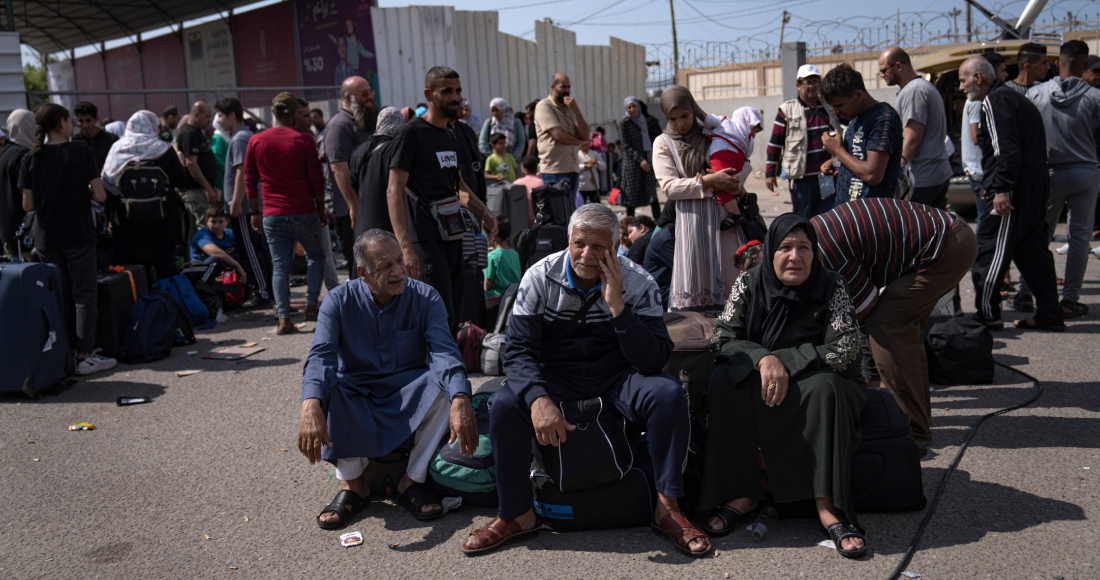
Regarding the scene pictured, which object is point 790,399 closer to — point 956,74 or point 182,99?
point 956,74

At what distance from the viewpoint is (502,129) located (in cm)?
1165

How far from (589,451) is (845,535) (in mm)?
1038

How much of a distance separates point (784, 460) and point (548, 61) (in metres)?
16.3

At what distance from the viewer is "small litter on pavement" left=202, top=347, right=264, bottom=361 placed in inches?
249

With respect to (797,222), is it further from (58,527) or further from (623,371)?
(58,527)

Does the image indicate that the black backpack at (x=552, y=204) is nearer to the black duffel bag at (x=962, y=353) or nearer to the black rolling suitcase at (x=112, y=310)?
the black duffel bag at (x=962, y=353)

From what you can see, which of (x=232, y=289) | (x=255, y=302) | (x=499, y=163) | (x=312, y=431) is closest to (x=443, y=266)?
(x=312, y=431)

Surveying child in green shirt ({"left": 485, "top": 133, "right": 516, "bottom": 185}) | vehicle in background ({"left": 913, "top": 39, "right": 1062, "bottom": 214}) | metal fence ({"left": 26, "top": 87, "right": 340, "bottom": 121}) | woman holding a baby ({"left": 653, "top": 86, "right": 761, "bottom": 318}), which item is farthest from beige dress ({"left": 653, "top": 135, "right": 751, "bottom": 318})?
metal fence ({"left": 26, "top": 87, "right": 340, "bottom": 121})

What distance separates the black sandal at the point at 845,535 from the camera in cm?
301

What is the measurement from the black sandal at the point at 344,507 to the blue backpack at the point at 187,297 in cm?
446

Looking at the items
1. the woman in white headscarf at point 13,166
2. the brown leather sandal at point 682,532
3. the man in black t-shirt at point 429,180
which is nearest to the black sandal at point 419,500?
the brown leather sandal at point 682,532

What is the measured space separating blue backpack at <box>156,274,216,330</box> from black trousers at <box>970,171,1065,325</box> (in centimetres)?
670

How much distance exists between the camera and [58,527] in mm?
3539

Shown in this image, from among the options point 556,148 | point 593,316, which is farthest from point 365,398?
point 556,148
